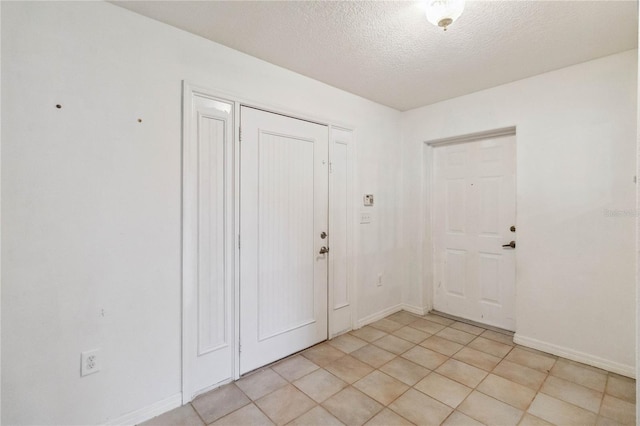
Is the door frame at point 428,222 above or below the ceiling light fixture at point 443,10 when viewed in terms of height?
below

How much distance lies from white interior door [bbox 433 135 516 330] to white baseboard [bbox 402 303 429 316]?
0.21 metres

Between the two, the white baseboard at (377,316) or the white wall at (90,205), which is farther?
the white baseboard at (377,316)

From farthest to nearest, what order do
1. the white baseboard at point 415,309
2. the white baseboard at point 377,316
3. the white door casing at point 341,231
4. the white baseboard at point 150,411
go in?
1. the white baseboard at point 415,309
2. the white baseboard at point 377,316
3. the white door casing at point 341,231
4. the white baseboard at point 150,411

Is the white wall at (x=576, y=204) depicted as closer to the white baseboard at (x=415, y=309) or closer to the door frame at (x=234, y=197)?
the white baseboard at (x=415, y=309)

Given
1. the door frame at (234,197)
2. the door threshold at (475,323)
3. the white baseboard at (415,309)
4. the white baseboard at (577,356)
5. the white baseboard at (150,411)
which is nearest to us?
the white baseboard at (150,411)

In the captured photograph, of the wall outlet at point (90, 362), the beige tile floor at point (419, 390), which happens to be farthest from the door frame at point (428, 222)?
the wall outlet at point (90, 362)

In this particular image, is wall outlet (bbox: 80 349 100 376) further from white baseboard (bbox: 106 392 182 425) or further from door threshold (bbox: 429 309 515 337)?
door threshold (bbox: 429 309 515 337)

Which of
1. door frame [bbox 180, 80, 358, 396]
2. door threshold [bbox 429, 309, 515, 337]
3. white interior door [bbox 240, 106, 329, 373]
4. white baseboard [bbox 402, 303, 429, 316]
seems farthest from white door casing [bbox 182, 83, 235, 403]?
door threshold [bbox 429, 309, 515, 337]

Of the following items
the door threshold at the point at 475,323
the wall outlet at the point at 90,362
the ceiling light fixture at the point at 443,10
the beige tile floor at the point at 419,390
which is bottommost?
the beige tile floor at the point at 419,390

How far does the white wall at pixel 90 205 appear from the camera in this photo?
143 cm

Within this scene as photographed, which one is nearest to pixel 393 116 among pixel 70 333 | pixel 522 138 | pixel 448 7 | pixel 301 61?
pixel 522 138

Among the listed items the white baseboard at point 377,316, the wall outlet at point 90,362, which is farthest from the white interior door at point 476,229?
the wall outlet at point 90,362

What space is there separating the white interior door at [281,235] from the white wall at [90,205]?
498 millimetres

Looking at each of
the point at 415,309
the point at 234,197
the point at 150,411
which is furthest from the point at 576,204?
the point at 150,411
